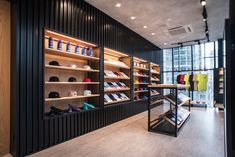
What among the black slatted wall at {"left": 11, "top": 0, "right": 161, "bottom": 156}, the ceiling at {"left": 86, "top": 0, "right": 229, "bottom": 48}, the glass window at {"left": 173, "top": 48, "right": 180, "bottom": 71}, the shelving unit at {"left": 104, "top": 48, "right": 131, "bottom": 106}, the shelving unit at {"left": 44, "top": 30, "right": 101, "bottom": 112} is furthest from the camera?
the glass window at {"left": 173, "top": 48, "right": 180, "bottom": 71}

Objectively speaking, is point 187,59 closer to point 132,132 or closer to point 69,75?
point 132,132

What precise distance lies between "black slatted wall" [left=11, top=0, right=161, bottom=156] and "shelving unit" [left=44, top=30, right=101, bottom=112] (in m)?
0.24

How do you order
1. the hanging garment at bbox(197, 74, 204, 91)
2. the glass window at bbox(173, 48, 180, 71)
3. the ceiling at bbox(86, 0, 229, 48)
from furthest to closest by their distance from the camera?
the glass window at bbox(173, 48, 180, 71)
the hanging garment at bbox(197, 74, 204, 91)
the ceiling at bbox(86, 0, 229, 48)

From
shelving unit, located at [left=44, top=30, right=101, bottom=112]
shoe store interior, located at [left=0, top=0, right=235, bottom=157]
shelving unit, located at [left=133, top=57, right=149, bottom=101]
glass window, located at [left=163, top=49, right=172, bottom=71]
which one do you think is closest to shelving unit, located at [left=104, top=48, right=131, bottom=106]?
shoe store interior, located at [left=0, top=0, right=235, bottom=157]

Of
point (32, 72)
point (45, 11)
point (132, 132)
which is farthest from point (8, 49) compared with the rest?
point (132, 132)

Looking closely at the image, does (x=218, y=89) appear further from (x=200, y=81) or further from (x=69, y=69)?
(x=69, y=69)

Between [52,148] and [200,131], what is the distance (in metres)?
3.72

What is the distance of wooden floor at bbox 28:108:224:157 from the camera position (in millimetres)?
2736

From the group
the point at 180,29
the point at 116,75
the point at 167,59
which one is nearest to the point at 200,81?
the point at 167,59

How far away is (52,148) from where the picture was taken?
2980mm

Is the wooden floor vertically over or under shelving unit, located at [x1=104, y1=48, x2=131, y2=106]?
under

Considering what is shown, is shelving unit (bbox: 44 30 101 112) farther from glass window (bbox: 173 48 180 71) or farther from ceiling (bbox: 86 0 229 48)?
glass window (bbox: 173 48 180 71)

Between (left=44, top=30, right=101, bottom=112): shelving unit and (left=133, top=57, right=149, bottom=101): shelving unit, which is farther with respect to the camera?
(left=133, top=57, right=149, bottom=101): shelving unit

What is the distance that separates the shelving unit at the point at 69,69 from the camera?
3314mm
